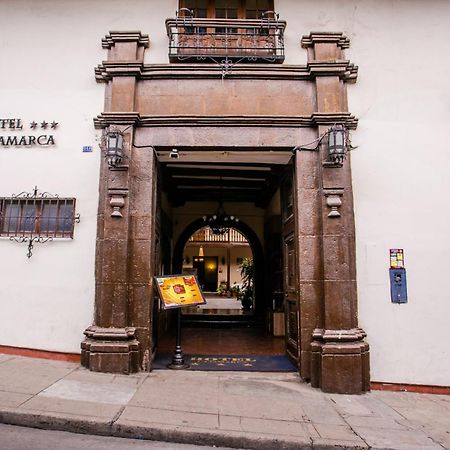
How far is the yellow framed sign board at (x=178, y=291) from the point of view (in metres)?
5.45

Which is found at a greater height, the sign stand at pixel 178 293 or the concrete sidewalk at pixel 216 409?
the sign stand at pixel 178 293

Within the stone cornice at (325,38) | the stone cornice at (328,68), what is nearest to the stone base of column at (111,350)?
the stone cornice at (328,68)

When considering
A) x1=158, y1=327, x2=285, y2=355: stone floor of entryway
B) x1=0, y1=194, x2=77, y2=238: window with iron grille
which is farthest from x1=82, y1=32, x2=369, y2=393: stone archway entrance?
x1=158, y1=327, x2=285, y2=355: stone floor of entryway

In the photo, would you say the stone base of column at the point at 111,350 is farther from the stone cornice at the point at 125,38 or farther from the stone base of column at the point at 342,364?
the stone cornice at the point at 125,38

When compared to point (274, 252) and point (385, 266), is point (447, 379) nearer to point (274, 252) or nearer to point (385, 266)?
point (385, 266)

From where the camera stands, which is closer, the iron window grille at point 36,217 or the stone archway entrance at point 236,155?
the stone archway entrance at point 236,155

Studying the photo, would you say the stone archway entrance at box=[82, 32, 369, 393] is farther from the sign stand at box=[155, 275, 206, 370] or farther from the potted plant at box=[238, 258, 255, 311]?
the potted plant at box=[238, 258, 255, 311]

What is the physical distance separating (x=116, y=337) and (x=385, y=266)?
3.98 m

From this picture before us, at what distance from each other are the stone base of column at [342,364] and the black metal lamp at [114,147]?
151 inches

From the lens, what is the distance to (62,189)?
5785 millimetres

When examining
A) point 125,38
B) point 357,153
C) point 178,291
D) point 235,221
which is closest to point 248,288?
point 235,221

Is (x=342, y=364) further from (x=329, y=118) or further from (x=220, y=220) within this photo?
(x=220, y=220)

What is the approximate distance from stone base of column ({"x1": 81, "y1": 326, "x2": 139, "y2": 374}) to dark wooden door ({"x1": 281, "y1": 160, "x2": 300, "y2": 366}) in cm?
247

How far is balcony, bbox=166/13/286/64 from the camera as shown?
5.87 meters
